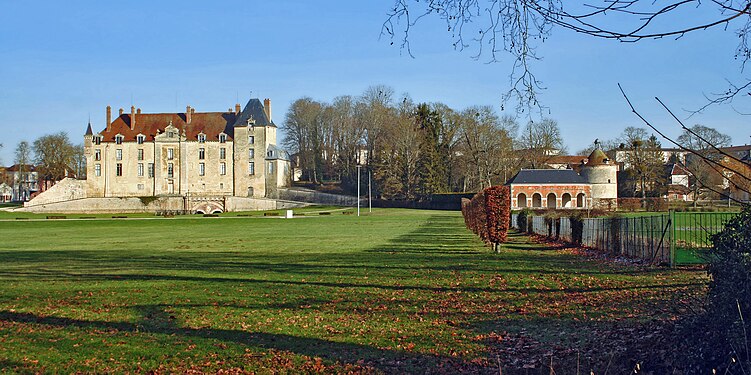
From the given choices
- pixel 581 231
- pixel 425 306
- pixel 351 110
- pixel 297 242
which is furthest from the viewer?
pixel 351 110

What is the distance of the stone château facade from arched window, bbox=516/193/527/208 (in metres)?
34.4

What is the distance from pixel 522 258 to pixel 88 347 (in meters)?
15.8

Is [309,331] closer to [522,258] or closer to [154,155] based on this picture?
[522,258]

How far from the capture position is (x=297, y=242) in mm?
31578

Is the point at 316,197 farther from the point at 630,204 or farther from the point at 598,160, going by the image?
the point at 630,204

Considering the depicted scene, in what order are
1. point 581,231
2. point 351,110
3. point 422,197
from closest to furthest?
1. point 581,231
2. point 422,197
3. point 351,110

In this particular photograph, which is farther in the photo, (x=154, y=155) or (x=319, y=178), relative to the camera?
(x=319, y=178)

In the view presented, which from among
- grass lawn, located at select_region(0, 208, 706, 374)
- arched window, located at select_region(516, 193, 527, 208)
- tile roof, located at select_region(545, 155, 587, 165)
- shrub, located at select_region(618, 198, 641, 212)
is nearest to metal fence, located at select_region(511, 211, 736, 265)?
grass lawn, located at select_region(0, 208, 706, 374)

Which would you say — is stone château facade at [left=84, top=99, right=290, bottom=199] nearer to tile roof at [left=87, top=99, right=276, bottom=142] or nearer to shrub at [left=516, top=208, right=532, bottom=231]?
tile roof at [left=87, top=99, right=276, bottom=142]

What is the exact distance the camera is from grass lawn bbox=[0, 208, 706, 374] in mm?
7922

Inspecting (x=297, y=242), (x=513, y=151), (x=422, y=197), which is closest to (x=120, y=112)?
(x=422, y=197)

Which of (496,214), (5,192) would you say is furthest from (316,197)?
(5,192)

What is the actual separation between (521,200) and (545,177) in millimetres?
3880

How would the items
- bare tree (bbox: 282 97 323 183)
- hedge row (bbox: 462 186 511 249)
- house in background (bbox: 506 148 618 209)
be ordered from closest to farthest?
hedge row (bbox: 462 186 511 249) < house in background (bbox: 506 148 618 209) < bare tree (bbox: 282 97 323 183)
